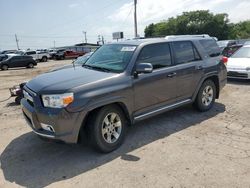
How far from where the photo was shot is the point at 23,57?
90.8ft

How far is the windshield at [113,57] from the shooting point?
4.90m

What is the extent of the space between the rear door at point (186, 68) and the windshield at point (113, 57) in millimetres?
1113

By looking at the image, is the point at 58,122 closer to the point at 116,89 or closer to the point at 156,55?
the point at 116,89

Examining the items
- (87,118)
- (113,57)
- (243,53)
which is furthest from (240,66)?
(87,118)

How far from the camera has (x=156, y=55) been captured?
209 inches

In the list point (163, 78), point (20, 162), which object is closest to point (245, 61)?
point (163, 78)

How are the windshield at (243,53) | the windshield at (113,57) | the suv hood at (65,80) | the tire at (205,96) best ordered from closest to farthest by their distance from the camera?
the suv hood at (65,80), the windshield at (113,57), the tire at (205,96), the windshield at (243,53)

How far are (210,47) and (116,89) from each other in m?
3.32

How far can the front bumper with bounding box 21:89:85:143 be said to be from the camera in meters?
3.95

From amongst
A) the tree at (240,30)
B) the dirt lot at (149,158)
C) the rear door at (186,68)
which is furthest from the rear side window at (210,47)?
the tree at (240,30)

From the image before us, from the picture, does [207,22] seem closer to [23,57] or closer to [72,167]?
[23,57]

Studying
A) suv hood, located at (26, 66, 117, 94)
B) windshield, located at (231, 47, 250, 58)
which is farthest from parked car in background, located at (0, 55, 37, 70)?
suv hood, located at (26, 66, 117, 94)

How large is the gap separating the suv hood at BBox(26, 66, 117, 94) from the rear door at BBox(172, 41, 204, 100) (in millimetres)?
1677

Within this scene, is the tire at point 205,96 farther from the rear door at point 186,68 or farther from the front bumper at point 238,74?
the front bumper at point 238,74
